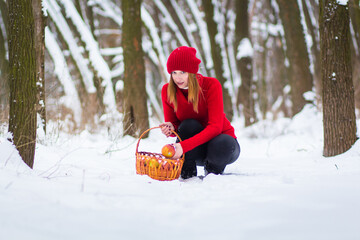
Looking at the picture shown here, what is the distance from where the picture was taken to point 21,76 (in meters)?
2.34

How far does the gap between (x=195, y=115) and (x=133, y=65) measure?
3390mm

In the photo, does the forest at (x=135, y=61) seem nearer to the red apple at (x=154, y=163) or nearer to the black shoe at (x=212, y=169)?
the red apple at (x=154, y=163)

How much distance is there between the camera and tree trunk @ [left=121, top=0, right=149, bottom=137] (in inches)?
231

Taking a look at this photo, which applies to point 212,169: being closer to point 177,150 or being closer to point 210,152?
point 210,152

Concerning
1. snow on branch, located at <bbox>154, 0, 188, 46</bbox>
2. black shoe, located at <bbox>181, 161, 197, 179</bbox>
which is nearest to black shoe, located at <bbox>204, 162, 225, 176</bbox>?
black shoe, located at <bbox>181, 161, 197, 179</bbox>

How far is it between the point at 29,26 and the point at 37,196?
1.38 m

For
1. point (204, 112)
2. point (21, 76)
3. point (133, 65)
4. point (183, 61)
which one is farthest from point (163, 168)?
point (133, 65)

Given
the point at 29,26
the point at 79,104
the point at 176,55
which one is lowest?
the point at 79,104

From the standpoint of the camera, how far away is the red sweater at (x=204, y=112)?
8.21ft

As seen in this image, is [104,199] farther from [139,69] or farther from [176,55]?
[139,69]

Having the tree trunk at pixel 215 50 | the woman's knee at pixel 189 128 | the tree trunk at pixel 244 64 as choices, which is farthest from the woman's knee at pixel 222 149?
the tree trunk at pixel 215 50

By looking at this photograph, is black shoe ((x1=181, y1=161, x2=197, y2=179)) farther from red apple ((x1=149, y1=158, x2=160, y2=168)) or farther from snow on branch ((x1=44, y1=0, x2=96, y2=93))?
snow on branch ((x1=44, y1=0, x2=96, y2=93))

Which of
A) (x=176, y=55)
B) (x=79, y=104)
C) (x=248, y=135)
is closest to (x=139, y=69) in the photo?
(x=79, y=104)

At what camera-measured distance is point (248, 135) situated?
22.6 ft
